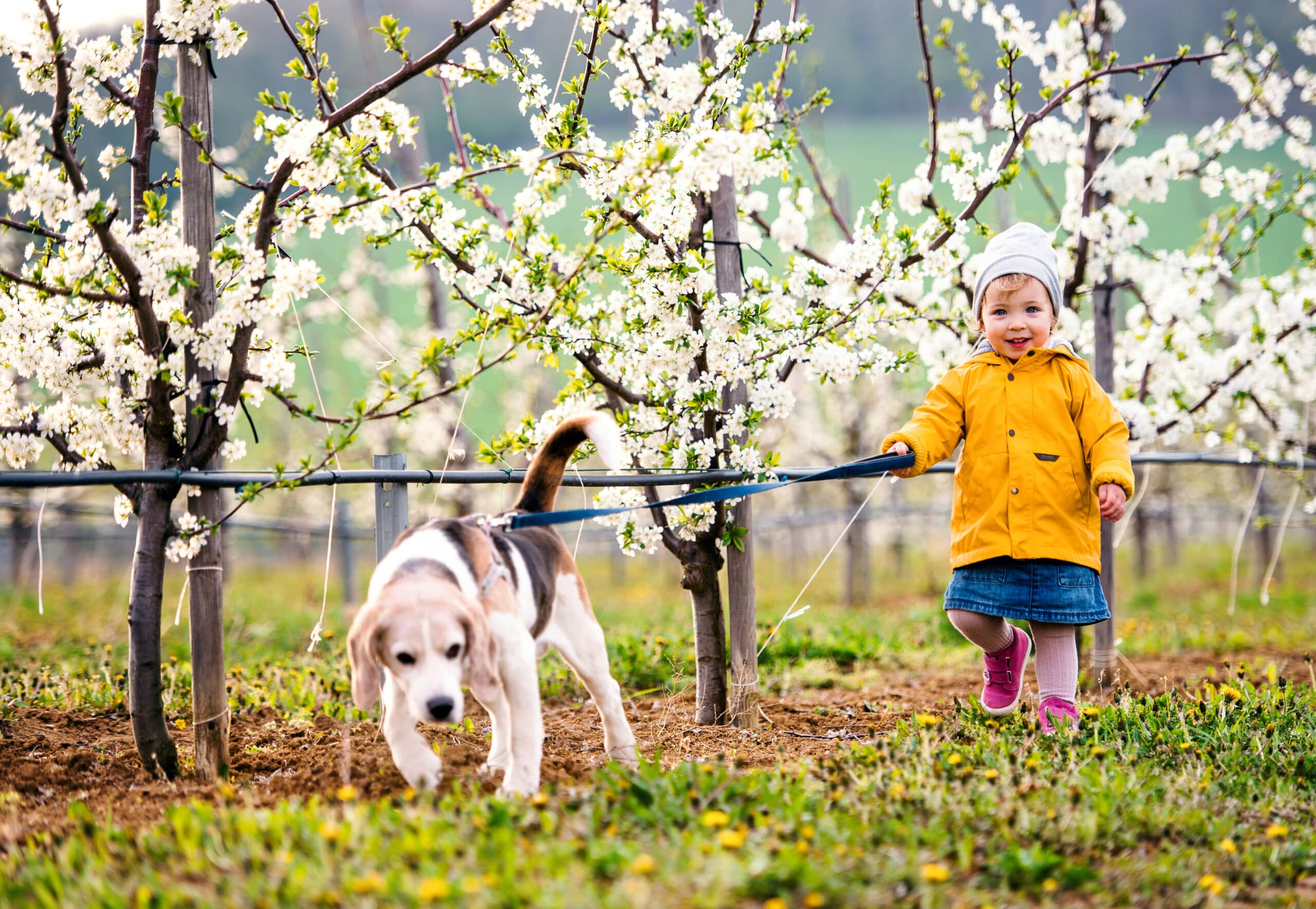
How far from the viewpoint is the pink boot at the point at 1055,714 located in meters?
3.97

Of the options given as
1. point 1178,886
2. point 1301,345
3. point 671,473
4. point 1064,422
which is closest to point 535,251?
point 671,473

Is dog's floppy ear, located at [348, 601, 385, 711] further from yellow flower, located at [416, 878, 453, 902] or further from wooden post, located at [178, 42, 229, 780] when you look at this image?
wooden post, located at [178, 42, 229, 780]

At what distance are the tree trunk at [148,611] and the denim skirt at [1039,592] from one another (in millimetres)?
3236

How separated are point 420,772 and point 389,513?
1.33 meters

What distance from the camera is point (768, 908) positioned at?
6.88 ft

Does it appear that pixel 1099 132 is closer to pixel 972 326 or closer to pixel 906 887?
pixel 972 326

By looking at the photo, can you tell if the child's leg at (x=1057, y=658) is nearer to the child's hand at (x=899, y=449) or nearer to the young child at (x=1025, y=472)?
the young child at (x=1025, y=472)

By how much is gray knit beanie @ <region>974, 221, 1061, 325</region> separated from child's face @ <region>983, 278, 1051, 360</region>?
0.12 feet

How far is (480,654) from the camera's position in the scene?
2.77 meters

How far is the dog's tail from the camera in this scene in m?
3.43

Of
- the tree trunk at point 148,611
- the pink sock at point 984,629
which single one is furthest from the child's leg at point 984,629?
the tree trunk at point 148,611

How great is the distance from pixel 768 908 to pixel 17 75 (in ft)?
12.4

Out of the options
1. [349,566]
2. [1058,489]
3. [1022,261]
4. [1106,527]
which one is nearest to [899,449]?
[1058,489]

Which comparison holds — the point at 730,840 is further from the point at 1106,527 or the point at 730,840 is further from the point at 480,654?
the point at 1106,527
